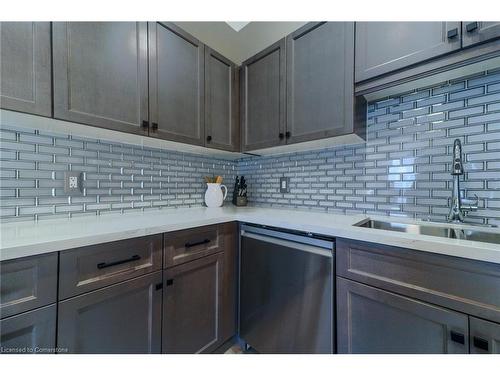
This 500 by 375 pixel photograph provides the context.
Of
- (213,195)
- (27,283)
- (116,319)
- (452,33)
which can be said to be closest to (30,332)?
(27,283)

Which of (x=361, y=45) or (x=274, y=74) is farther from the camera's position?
(x=274, y=74)

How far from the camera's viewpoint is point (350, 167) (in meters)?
1.52

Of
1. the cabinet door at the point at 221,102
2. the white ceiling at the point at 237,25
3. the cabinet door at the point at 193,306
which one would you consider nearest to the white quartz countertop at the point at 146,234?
the cabinet door at the point at 193,306

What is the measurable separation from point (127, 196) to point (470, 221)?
202 cm

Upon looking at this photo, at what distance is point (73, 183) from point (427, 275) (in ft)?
5.79

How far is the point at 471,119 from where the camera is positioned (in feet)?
3.66

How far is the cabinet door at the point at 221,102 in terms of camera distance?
5.19 ft

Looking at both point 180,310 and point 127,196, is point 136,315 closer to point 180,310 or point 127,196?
point 180,310

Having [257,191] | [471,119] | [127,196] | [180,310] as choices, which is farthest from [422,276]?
[127,196]

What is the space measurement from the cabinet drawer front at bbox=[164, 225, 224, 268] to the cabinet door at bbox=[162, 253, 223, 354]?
0.12 ft

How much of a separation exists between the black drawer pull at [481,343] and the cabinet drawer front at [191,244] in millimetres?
1128

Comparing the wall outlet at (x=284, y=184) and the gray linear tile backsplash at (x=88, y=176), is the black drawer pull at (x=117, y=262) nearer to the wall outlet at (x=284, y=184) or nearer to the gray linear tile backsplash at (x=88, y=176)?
the gray linear tile backsplash at (x=88, y=176)

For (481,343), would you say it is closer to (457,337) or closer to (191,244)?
(457,337)

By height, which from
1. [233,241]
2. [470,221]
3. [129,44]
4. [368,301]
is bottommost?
[368,301]
